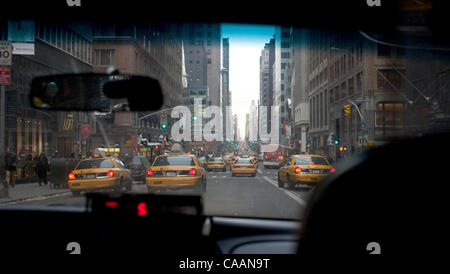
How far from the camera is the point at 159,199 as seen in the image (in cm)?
248

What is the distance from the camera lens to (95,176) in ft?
19.0

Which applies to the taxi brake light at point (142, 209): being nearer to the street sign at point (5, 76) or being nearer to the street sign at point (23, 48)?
the street sign at point (23, 48)

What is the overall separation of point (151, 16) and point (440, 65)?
111 inches

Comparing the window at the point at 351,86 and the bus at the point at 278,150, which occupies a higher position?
the window at the point at 351,86

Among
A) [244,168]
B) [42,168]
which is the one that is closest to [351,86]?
[42,168]

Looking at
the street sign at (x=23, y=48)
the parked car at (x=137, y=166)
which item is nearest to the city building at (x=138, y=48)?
the street sign at (x=23, y=48)

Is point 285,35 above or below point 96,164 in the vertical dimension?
above

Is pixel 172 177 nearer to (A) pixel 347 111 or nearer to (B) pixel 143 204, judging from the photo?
(A) pixel 347 111

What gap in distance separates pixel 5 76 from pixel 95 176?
1772mm

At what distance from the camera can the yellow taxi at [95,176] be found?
5594 millimetres

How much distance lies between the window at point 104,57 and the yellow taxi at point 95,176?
1.39 m

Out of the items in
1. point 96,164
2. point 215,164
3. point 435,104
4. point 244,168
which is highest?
point 435,104

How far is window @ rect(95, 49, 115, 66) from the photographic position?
17.0ft
